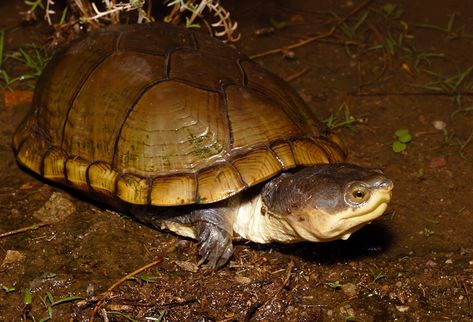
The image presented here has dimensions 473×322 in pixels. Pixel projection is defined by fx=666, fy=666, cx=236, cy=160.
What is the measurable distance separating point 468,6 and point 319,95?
196cm

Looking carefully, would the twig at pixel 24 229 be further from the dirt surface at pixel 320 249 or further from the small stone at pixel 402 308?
the small stone at pixel 402 308

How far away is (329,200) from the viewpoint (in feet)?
10.3

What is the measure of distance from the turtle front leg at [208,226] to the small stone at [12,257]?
771 mm

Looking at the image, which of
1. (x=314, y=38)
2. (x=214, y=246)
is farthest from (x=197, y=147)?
(x=314, y=38)

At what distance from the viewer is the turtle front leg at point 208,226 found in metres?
3.60

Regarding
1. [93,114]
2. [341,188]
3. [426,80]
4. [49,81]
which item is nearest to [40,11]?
[49,81]

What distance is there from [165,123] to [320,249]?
1.12 metres

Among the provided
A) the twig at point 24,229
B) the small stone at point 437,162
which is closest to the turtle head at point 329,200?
the small stone at point 437,162

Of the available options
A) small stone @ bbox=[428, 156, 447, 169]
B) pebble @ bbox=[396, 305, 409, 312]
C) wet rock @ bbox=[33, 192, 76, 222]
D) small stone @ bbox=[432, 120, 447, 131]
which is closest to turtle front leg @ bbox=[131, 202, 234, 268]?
wet rock @ bbox=[33, 192, 76, 222]

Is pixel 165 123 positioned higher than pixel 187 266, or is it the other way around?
pixel 165 123

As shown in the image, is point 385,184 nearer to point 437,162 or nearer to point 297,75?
point 437,162

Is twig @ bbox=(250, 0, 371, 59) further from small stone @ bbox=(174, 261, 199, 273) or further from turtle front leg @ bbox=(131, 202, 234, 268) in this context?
small stone @ bbox=(174, 261, 199, 273)

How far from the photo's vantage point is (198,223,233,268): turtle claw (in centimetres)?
359

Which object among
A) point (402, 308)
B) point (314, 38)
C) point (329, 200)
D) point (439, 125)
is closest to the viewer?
point (329, 200)
